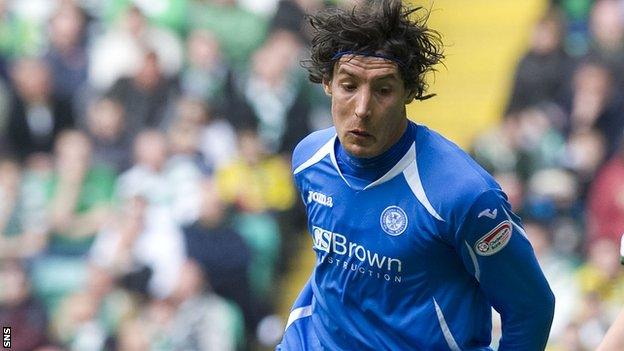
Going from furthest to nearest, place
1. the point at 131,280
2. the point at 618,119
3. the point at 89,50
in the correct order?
the point at 89,50 → the point at 131,280 → the point at 618,119

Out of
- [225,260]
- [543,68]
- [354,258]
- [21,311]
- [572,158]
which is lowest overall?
[21,311]

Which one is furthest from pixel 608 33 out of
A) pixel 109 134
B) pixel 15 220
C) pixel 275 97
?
pixel 15 220

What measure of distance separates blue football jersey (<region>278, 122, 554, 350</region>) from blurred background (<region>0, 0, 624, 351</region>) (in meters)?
4.24

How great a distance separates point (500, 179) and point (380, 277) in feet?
15.2

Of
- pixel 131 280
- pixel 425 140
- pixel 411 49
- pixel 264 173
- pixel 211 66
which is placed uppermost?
pixel 411 49

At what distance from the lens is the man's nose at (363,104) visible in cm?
381

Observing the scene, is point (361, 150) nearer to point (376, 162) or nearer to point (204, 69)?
point (376, 162)

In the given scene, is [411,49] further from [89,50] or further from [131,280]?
[89,50]

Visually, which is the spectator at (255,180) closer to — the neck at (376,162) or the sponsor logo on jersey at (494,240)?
the neck at (376,162)

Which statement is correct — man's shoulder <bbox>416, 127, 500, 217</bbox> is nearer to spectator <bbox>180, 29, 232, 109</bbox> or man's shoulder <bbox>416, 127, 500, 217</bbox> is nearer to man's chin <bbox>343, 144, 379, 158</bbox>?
man's chin <bbox>343, 144, 379, 158</bbox>

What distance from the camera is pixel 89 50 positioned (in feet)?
32.2

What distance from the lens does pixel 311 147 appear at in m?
4.40

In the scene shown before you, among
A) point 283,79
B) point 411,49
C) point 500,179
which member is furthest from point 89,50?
point 411,49

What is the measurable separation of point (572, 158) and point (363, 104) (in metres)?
4.73
